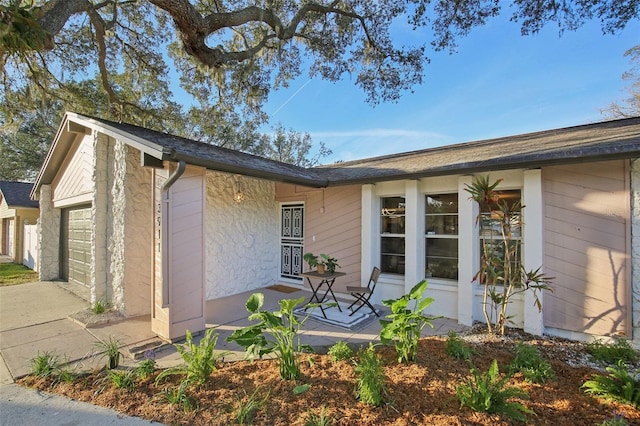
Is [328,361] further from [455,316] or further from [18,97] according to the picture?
[18,97]

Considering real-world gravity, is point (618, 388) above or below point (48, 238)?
below

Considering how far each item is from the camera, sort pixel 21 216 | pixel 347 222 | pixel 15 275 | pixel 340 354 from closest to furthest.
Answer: pixel 340 354
pixel 347 222
pixel 15 275
pixel 21 216

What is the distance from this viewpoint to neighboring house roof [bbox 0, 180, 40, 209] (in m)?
13.3

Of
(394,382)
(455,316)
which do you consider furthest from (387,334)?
(455,316)

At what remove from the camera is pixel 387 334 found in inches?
132

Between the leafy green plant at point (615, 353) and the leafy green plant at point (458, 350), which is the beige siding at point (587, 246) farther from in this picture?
the leafy green plant at point (458, 350)

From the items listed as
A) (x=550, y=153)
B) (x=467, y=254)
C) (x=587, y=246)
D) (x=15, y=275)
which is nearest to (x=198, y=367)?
(x=467, y=254)

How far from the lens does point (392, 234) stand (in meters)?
6.65

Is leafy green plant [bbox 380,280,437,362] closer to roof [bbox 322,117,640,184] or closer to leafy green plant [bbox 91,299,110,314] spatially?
roof [bbox 322,117,640,184]

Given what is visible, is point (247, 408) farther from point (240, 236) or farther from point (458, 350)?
point (240, 236)

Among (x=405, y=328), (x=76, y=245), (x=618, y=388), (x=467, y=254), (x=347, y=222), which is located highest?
(x=347, y=222)

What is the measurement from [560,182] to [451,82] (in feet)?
19.4

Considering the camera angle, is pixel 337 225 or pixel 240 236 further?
pixel 240 236

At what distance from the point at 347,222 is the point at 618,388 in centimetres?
506
